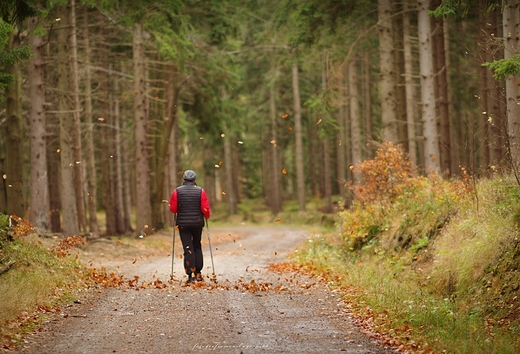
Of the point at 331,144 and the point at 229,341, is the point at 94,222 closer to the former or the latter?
the point at 229,341

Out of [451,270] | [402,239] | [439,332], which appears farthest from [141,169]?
[439,332]

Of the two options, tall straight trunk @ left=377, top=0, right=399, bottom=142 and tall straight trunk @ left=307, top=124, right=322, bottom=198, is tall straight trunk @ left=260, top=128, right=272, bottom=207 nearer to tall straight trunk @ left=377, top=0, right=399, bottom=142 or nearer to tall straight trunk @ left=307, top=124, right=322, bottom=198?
tall straight trunk @ left=307, top=124, right=322, bottom=198

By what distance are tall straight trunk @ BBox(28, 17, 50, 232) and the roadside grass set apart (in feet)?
11.7

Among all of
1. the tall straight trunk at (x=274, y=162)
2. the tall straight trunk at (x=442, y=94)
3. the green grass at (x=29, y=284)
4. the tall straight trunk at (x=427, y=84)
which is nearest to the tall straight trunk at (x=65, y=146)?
the green grass at (x=29, y=284)

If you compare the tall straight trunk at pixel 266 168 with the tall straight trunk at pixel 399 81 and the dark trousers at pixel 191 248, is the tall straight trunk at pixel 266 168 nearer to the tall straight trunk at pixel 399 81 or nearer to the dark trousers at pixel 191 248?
the tall straight trunk at pixel 399 81

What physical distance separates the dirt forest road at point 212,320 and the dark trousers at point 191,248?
37 cm

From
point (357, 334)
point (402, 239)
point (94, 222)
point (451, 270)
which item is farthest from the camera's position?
point (94, 222)

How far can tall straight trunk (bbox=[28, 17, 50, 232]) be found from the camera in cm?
1783

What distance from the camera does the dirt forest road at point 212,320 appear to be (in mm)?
7062

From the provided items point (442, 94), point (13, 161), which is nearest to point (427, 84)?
point (442, 94)

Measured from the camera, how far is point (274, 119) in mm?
43344

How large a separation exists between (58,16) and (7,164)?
19.4ft

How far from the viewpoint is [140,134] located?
24281 millimetres

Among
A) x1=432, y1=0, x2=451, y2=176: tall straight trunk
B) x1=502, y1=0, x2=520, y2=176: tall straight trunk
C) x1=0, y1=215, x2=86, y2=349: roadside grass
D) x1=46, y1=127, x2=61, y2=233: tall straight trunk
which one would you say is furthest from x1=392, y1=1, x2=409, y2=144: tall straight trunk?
x1=46, y1=127, x2=61, y2=233: tall straight trunk
